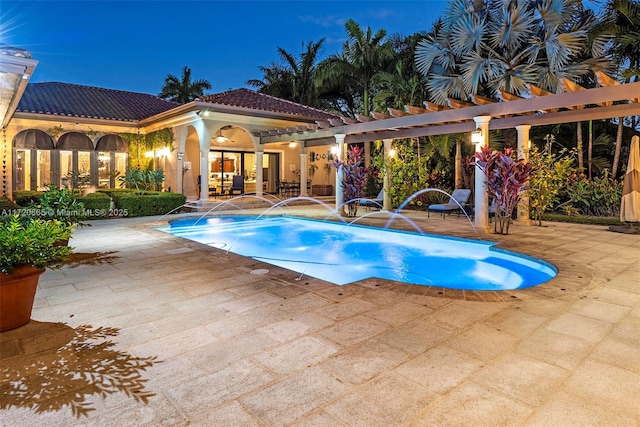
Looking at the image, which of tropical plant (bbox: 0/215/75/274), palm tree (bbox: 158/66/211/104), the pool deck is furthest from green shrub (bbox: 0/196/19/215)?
palm tree (bbox: 158/66/211/104)

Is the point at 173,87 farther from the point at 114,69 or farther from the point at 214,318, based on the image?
the point at 114,69

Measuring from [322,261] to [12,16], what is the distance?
5937 mm

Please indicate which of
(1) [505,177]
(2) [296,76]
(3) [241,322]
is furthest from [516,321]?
(2) [296,76]

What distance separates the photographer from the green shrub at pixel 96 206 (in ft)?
40.5

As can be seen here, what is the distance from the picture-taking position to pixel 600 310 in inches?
159

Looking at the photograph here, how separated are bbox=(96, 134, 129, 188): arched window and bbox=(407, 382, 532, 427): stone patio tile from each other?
58.6 ft

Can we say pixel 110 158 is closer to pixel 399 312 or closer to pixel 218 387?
pixel 399 312

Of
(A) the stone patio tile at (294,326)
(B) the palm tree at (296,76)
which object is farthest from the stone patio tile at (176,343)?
(B) the palm tree at (296,76)

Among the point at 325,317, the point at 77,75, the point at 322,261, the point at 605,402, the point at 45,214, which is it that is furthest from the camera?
the point at 77,75

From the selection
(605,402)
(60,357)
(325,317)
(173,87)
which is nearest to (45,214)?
(60,357)

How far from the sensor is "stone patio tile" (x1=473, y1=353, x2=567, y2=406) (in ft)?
8.27

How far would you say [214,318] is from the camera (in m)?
A: 3.92

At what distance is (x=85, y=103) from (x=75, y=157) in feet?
9.60

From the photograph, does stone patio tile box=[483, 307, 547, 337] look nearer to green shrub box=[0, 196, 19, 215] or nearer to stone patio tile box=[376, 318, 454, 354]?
stone patio tile box=[376, 318, 454, 354]
